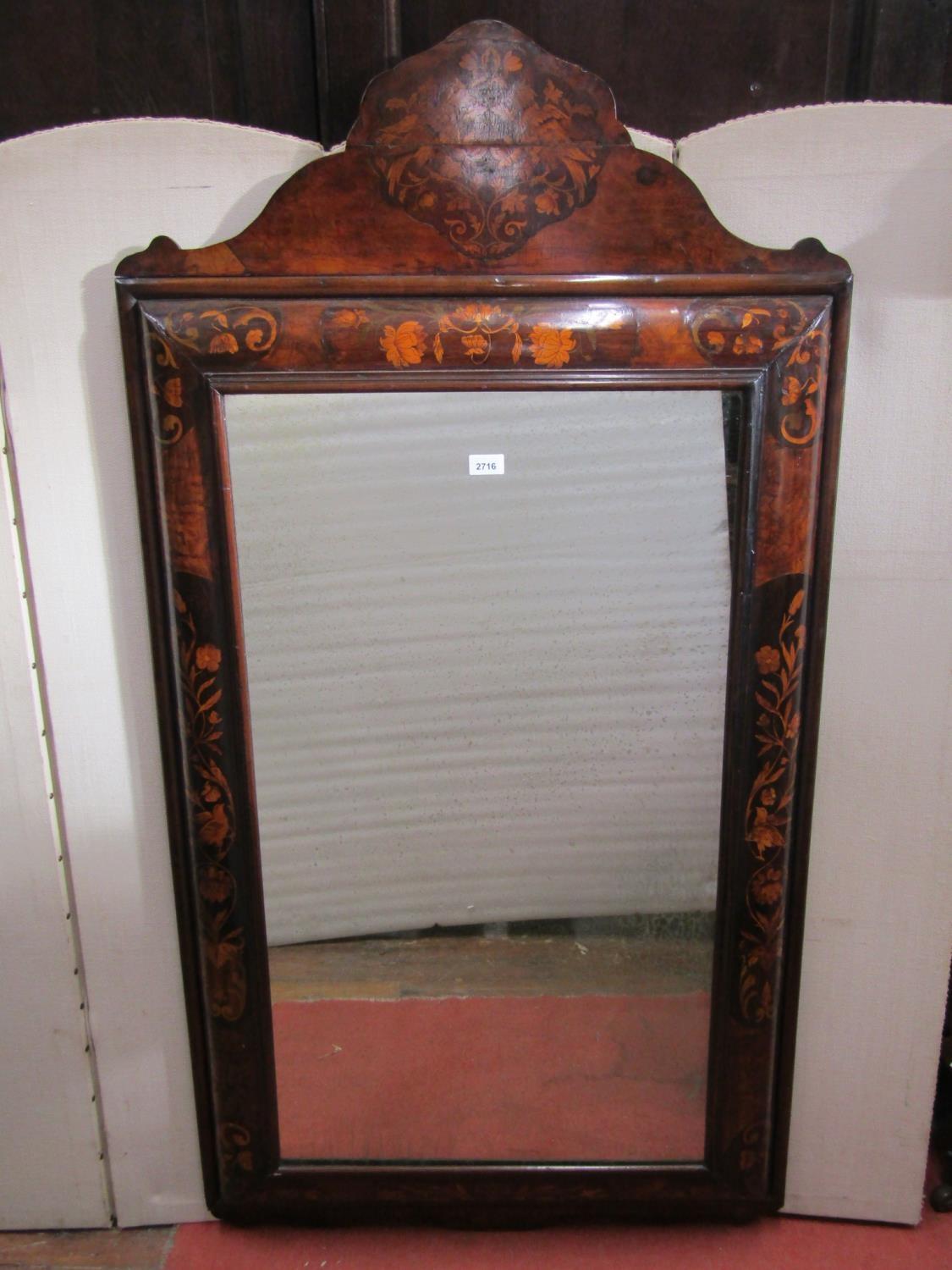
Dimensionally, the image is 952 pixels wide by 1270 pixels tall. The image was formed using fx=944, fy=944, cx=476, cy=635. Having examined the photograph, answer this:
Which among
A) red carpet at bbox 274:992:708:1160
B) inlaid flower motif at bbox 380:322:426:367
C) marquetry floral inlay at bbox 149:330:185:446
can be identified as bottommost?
red carpet at bbox 274:992:708:1160

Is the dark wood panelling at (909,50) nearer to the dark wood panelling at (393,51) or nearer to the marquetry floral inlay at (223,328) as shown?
the dark wood panelling at (393,51)

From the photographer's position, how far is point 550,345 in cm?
99

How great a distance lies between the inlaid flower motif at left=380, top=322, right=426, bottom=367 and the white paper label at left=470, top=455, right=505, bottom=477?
12 centimetres

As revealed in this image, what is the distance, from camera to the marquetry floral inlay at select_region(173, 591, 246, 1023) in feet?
3.55

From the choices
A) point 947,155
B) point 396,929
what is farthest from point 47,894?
point 947,155

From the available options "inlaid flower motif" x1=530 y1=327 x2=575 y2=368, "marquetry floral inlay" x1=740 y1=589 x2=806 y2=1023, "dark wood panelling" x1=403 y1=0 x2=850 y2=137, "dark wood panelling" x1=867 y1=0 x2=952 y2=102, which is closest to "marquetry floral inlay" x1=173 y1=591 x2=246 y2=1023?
"inlaid flower motif" x1=530 y1=327 x2=575 y2=368

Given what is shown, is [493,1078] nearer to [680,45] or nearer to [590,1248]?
[590,1248]

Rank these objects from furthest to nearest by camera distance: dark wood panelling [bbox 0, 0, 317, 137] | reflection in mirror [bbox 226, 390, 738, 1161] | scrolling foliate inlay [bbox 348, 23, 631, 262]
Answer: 1. dark wood panelling [bbox 0, 0, 317, 137]
2. reflection in mirror [bbox 226, 390, 738, 1161]
3. scrolling foliate inlay [bbox 348, 23, 631, 262]

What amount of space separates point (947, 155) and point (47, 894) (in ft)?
4.37

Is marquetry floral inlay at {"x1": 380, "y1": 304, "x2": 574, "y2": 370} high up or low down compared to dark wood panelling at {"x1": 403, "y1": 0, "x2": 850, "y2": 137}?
down

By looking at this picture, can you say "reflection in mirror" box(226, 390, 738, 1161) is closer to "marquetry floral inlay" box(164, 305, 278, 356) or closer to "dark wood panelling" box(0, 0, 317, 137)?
"marquetry floral inlay" box(164, 305, 278, 356)

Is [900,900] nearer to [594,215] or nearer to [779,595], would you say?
[779,595]

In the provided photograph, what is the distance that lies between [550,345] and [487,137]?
8.4 inches

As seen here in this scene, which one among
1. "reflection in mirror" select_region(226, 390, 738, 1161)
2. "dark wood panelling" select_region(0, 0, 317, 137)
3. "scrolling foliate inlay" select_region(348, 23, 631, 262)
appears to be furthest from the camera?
"dark wood panelling" select_region(0, 0, 317, 137)
